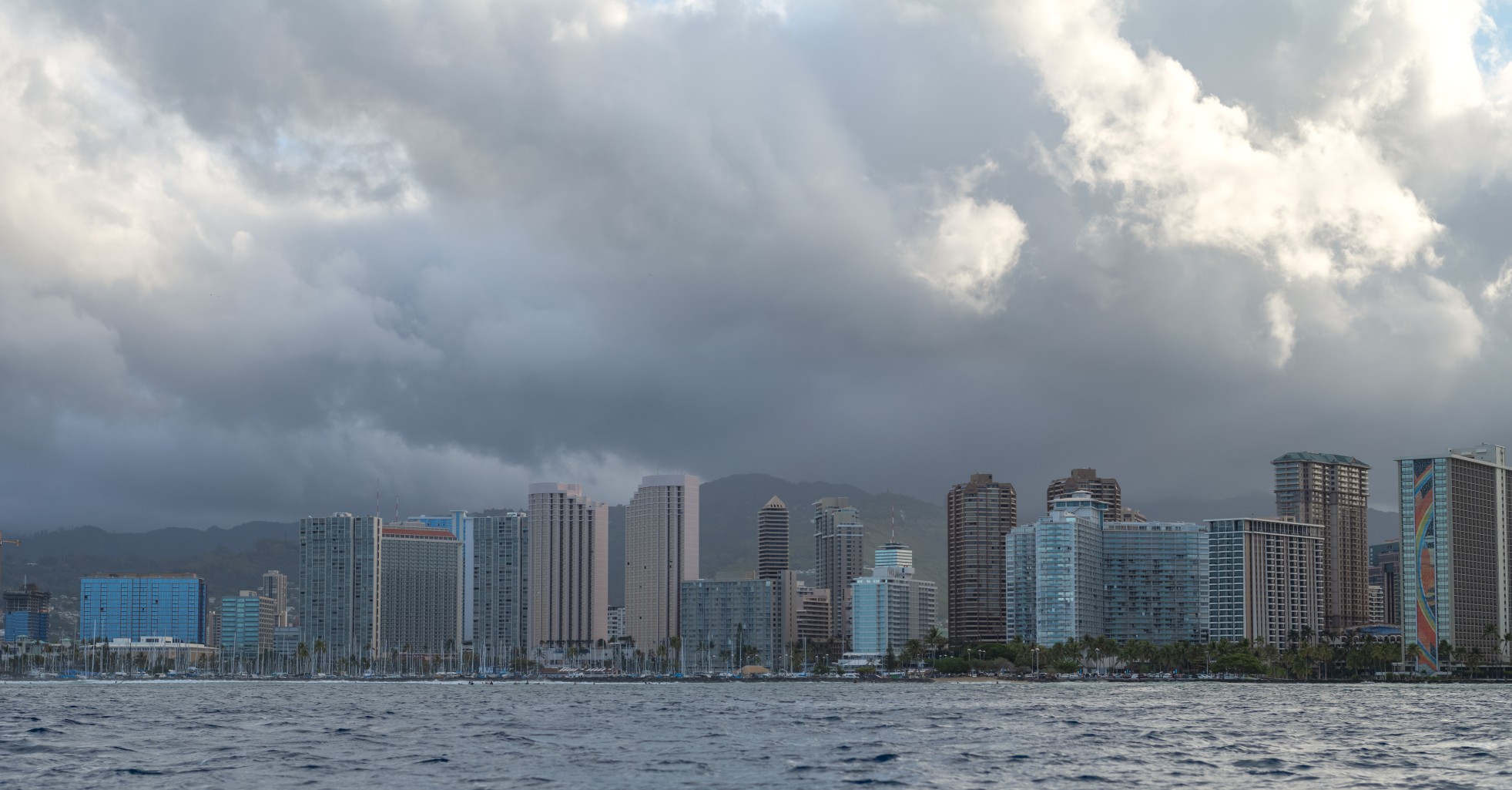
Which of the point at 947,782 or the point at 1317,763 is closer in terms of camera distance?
the point at 947,782

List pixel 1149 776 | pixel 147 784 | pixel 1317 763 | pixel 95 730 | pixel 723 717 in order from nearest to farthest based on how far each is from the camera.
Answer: pixel 147 784
pixel 1149 776
pixel 1317 763
pixel 95 730
pixel 723 717

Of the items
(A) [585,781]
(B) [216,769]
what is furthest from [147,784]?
(A) [585,781]

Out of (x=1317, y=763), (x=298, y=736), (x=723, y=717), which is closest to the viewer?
(x=1317, y=763)

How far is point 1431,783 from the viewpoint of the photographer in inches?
3939

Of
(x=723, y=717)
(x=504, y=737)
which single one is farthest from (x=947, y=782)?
(x=723, y=717)

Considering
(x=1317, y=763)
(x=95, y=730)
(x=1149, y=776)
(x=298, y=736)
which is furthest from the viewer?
(x=95, y=730)

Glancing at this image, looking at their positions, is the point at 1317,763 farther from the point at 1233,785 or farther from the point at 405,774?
the point at 405,774

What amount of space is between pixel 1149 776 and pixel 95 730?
4007 inches

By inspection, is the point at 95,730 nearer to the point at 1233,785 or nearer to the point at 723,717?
the point at 723,717

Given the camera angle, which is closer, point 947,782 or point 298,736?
point 947,782

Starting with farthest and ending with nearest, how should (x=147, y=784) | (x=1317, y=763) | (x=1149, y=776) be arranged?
(x=1317, y=763)
(x=1149, y=776)
(x=147, y=784)

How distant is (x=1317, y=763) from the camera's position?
114750 millimetres

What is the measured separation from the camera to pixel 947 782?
336ft

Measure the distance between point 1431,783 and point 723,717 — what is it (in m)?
103
